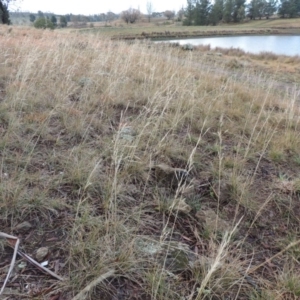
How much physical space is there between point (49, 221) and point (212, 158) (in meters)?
1.42

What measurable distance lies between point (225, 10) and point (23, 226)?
63819mm

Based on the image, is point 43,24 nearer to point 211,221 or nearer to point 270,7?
point 211,221

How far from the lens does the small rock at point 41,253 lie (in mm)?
1132

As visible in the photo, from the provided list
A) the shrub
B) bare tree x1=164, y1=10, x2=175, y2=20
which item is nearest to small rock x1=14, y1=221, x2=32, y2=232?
the shrub

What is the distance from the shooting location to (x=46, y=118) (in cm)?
226

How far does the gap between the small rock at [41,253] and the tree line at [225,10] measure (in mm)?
60037

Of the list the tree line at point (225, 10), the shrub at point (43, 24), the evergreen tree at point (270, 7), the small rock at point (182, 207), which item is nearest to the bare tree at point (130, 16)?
the tree line at point (225, 10)

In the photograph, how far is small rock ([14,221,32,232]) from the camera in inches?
49.1

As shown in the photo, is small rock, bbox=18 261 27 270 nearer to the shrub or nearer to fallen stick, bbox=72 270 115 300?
fallen stick, bbox=72 270 115 300

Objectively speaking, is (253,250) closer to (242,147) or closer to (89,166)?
(89,166)

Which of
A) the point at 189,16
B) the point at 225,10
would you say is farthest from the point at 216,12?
the point at 189,16

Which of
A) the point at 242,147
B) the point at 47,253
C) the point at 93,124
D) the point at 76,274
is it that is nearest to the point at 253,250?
the point at 76,274

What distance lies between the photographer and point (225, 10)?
54906mm

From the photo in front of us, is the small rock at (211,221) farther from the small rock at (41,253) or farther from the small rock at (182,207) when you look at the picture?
the small rock at (41,253)
